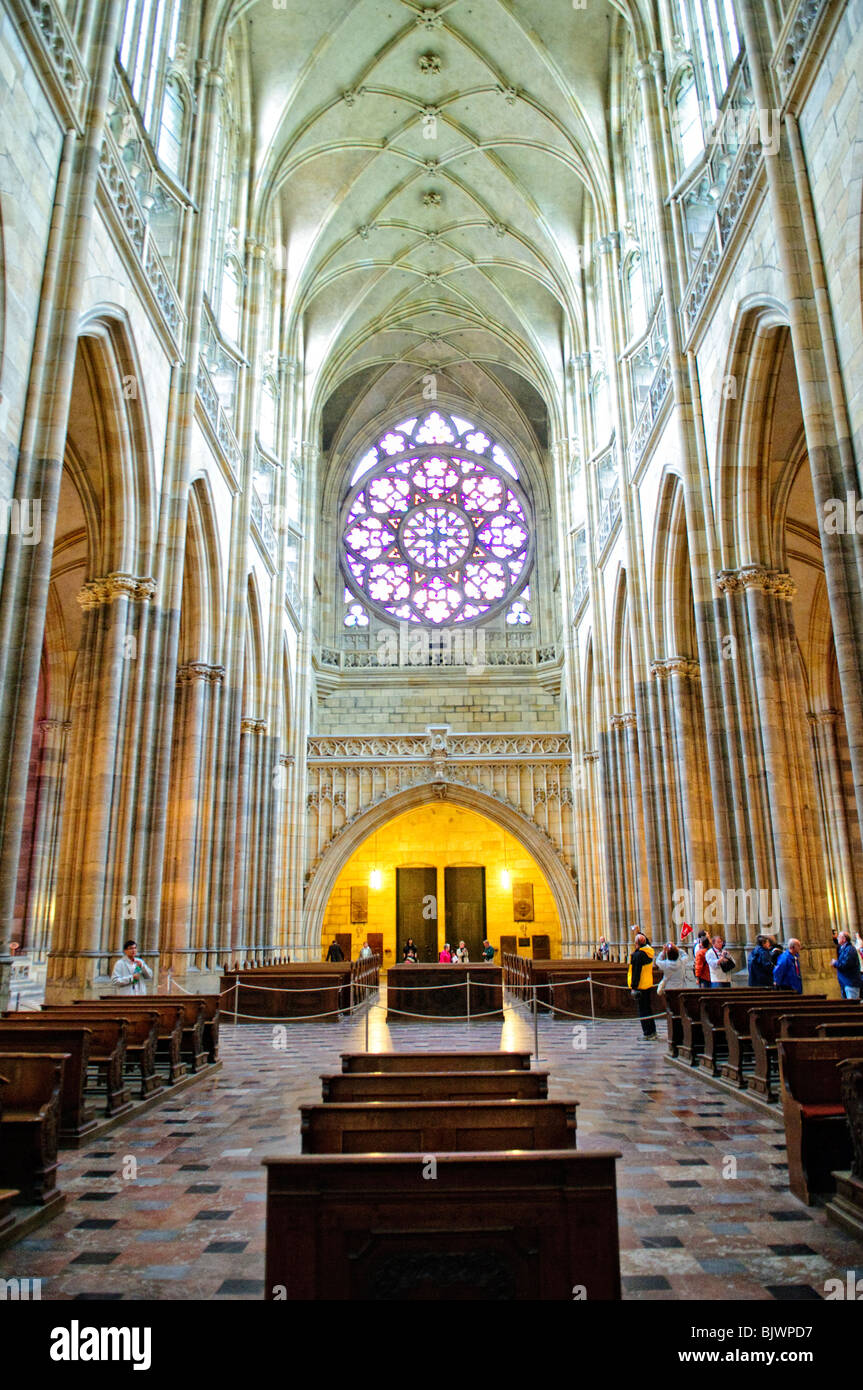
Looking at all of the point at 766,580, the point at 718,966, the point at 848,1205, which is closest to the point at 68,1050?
the point at 848,1205

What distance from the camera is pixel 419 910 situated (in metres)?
29.6

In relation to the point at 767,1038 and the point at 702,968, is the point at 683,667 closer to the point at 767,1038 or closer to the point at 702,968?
the point at 702,968

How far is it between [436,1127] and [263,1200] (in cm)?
156

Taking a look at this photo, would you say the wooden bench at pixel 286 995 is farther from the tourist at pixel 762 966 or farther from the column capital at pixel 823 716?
the column capital at pixel 823 716

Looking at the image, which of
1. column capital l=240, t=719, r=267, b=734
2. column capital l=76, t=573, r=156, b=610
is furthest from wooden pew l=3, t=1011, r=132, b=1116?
column capital l=240, t=719, r=267, b=734

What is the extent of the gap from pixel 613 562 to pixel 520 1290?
18.9m

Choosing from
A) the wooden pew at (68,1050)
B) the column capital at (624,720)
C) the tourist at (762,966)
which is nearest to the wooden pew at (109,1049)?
the wooden pew at (68,1050)

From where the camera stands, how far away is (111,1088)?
722cm

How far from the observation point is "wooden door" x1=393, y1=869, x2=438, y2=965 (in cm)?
2941

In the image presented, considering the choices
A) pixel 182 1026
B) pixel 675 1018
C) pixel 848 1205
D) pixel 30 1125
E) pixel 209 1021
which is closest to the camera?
pixel 848 1205

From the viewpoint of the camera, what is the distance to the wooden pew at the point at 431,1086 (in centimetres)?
495

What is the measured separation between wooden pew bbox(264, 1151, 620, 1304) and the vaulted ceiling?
19950 mm
